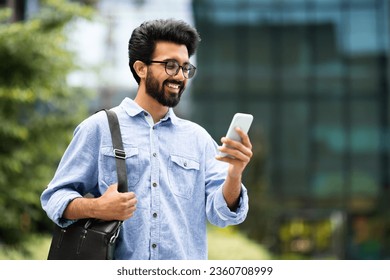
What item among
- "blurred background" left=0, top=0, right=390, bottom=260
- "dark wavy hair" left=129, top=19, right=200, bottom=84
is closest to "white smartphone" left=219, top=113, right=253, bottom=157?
"dark wavy hair" left=129, top=19, right=200, bottom=84

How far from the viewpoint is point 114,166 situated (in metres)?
2.55

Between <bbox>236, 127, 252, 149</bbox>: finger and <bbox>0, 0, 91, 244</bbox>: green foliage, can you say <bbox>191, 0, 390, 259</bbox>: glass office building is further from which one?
<bbox>236, 127, 252, 149</bbox>: finger

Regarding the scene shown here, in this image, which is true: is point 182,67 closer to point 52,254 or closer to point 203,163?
point 203,163

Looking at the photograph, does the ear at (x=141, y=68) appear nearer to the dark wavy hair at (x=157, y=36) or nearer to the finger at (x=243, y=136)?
the dark wavy hair at (x=157, y=36)

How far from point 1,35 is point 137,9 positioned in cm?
1902

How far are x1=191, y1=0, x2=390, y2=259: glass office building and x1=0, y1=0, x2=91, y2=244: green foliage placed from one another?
648 inches

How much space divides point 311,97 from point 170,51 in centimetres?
2692

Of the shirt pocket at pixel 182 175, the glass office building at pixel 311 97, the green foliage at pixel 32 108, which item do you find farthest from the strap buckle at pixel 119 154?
the glass office building at pixel 311 97

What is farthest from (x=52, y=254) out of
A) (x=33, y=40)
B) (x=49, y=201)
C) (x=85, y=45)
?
(x=85, y=45)

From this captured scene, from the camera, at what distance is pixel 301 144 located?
94.4 ft

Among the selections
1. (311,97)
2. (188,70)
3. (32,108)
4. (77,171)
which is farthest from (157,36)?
(311,97)

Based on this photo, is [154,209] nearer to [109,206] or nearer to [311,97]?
[109,206]

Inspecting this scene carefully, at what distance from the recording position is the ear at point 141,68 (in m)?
2.65

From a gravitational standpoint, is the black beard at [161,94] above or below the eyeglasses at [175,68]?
below
